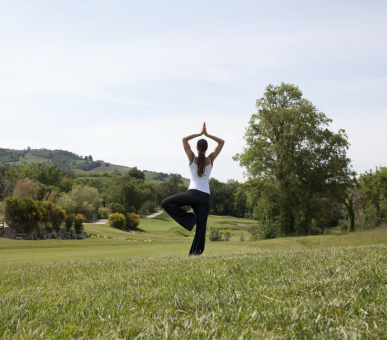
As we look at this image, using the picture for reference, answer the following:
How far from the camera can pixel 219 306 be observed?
134 inches

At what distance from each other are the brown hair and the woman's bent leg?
0.59 metres

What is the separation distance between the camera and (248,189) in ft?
151

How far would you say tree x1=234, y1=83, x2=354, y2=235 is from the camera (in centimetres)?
4225

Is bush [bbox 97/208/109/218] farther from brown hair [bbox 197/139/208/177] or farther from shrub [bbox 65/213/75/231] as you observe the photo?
brown hair [bbox 197/139/208/177]

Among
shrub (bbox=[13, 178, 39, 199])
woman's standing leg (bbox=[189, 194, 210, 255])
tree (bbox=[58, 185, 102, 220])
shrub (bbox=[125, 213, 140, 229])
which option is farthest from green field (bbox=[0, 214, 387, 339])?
shrub (bbox=[125, 213, 140, 229])

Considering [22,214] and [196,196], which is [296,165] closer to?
[22,214]

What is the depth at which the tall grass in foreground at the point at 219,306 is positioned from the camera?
2.71 metres

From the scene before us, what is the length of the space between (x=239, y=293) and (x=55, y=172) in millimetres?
105048

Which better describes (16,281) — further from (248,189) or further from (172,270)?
(248,189)

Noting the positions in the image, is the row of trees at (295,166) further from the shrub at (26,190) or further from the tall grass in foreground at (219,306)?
the tall grass in foreground at (219,306)

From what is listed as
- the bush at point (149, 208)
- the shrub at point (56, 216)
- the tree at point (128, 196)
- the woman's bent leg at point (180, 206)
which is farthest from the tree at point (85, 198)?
the woman's bent leg at point (180, 206)

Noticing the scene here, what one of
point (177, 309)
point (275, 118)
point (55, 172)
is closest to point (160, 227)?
point (55, 172)

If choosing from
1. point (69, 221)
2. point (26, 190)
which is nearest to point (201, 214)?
point (69, 221)

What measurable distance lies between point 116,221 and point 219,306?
218 feet
